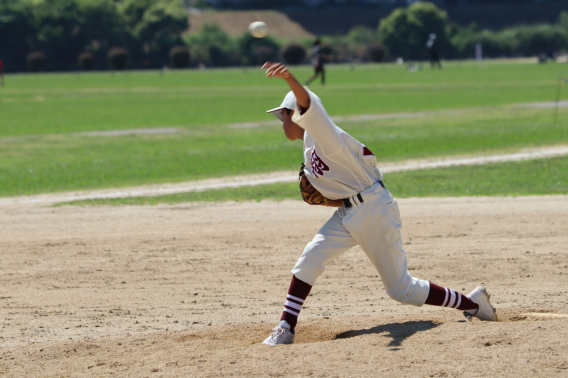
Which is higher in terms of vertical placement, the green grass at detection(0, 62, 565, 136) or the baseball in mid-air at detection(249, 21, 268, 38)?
the baseball in mid-air at detection(249, 21, 268, 38)

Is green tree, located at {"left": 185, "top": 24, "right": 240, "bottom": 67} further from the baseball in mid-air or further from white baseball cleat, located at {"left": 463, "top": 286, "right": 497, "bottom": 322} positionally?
white baseball cleat, located at {"left": 463, "top": 286, "right": 497, "bottom": 322}

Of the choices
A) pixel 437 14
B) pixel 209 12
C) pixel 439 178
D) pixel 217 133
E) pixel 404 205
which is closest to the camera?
pixel 404 205

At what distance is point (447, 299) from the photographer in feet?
18.4

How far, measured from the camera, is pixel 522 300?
6461 millimetres

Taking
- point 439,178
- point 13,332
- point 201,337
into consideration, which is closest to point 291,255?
point 201,337

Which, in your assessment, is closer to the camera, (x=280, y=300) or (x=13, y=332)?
(x=13, y=332)

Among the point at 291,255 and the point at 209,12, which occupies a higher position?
the point at 209,12

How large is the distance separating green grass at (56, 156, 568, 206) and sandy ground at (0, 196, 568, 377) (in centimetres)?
65

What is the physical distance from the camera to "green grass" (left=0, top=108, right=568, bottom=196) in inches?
564

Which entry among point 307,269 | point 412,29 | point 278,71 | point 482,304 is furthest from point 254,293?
point 412,29

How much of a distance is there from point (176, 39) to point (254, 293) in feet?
274

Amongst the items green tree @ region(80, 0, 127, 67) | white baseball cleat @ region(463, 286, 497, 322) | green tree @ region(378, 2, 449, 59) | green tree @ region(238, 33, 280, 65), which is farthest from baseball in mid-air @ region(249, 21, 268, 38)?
green tree @ region(378, 2, 449, 59)

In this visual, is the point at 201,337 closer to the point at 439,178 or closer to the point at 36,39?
the point at 439,178

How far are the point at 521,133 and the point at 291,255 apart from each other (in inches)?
526
